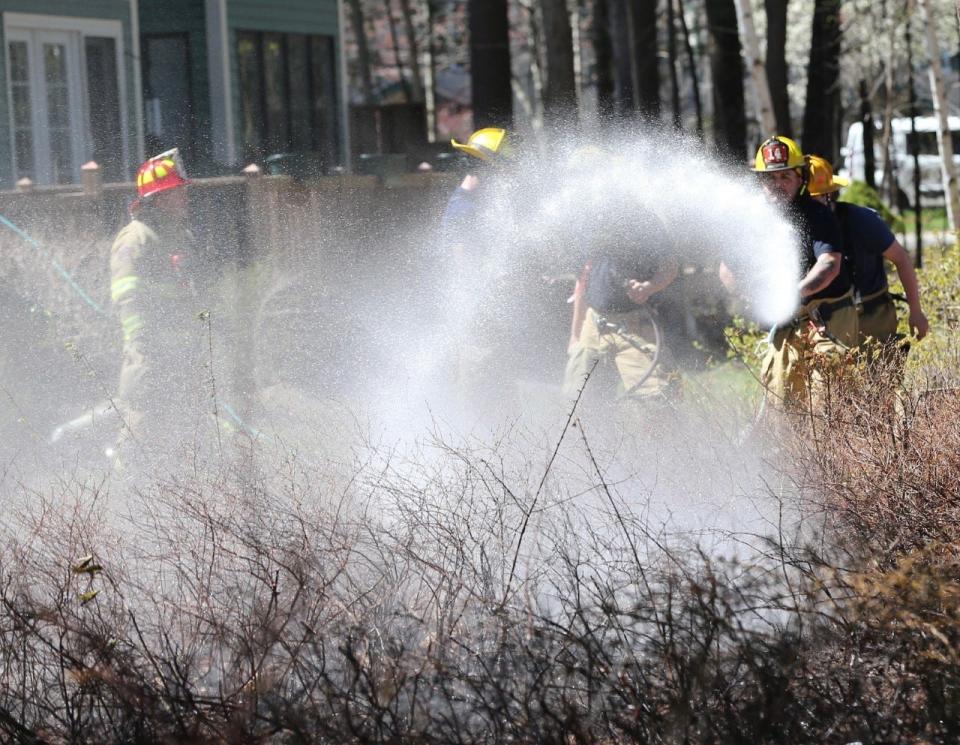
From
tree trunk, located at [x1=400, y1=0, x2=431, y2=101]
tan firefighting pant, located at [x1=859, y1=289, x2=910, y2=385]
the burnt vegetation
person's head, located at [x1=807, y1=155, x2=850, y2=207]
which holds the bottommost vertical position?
the burnt vegetation

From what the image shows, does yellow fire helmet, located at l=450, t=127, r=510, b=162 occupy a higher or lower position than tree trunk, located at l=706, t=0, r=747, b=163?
lower

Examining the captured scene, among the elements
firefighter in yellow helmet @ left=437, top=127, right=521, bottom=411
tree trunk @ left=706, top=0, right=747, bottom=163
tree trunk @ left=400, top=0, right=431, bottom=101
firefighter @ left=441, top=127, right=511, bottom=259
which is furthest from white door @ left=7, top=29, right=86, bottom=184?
tree trunk @ left=400, top=0, right=431, bottom=101

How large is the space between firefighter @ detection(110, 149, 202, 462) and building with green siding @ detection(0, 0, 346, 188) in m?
7.30

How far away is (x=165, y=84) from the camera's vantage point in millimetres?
A: 16844

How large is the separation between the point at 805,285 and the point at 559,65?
12352 millimetres

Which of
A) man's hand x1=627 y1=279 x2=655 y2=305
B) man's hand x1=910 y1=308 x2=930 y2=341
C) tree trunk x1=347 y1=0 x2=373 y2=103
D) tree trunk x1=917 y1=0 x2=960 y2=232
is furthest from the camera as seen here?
tree trunk x1=347 y1=0 x2=373 y2=103

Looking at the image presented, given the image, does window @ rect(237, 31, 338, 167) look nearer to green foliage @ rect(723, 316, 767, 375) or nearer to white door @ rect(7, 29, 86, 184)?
white door @ rect(7, 29, 86, 184)

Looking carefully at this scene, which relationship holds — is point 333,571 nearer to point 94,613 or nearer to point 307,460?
point 94,613

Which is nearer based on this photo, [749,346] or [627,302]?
[627,302]

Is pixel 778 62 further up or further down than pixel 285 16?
further down

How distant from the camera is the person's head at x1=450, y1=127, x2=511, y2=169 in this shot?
24.5 feet

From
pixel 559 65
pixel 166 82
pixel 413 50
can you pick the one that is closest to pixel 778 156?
pixel 166 82

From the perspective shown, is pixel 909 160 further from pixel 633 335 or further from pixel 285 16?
pixel 633 335

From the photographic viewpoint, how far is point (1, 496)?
529 cm
